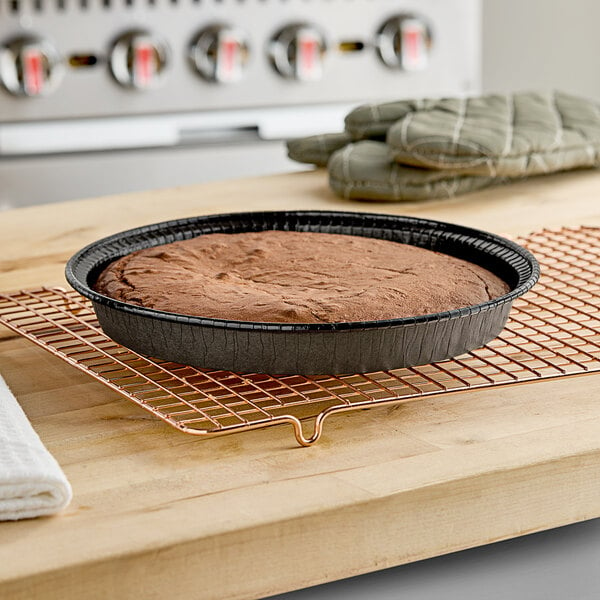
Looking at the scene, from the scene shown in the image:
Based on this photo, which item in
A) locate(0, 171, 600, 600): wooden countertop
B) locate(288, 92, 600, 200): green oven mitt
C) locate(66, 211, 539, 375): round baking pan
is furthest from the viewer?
locate(288, 92, 600, 200): green oven mitt

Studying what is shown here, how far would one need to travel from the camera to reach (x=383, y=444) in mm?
744

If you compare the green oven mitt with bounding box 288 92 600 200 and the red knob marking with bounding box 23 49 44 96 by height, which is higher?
the red knob marking with bounding box 23 49 44 96

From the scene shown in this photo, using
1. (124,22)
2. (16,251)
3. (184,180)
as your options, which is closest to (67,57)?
(124,22)

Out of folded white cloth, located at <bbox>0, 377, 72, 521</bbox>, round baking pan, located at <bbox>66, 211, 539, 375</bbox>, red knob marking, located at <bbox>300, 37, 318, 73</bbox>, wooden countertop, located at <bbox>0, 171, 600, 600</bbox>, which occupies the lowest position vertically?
wooden countertop, located at <bbox>0, 171, 600, 600</bbox>

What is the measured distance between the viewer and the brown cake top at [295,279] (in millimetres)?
781

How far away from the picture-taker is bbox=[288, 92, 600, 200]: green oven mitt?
1469 mm

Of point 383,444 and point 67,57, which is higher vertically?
point 67,57

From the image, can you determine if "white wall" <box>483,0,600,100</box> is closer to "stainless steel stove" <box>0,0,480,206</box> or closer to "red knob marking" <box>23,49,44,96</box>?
"stainless steel stove" <box>0,0,480,206</box>

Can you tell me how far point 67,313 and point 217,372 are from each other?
222mm

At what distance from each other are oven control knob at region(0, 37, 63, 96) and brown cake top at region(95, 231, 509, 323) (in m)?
1.13

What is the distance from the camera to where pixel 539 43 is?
2645 millimetres

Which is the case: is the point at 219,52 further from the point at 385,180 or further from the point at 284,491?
the point at 284,491

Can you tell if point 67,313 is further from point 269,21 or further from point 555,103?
point 269,21

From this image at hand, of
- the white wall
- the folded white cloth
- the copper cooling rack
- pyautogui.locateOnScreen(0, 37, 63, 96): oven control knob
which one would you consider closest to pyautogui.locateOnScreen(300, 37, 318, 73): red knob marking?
pyautogui.locateOnScreen(0, 37, 63, 96): oven control knob
